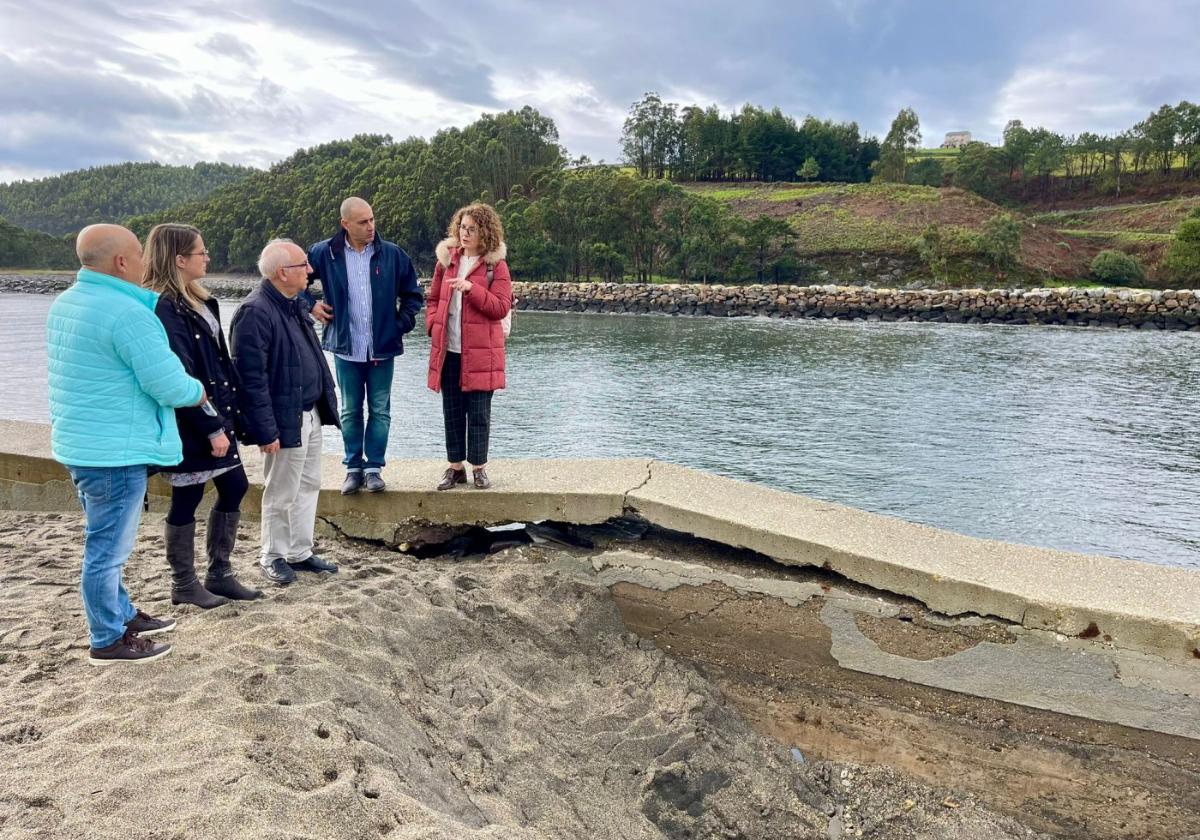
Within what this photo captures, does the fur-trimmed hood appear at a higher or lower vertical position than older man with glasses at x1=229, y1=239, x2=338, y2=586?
higher

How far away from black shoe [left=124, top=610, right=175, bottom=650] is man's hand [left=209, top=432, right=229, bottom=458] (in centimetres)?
75

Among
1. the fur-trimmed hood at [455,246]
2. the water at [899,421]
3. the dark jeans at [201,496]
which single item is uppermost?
the fur-trimmed hood at [455,246]

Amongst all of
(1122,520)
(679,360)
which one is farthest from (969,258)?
(1122,520)

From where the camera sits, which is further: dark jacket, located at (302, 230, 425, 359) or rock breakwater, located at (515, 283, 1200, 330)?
rock breakwater, located at (515, 283, 1200, 330)

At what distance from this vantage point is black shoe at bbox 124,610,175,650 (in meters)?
3.38

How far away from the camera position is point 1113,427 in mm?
15336

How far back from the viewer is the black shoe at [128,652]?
10.6ft

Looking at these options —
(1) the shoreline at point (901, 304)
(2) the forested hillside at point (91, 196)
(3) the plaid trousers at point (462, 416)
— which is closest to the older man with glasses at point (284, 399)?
(3) the plaid trousers at point (462, 416)

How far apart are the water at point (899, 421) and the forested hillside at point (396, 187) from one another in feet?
180

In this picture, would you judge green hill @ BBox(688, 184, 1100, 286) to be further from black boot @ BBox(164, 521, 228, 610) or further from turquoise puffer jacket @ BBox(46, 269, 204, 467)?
turquoise puffer jacket @ BBox(46, 269, 204, 467)

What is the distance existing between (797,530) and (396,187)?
9095 cm

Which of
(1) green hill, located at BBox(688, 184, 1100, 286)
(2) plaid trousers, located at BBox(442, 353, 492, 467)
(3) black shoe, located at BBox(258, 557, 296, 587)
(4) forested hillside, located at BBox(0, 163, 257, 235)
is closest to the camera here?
(3) black shoe, located at BBox(258, 557, 296, 587)

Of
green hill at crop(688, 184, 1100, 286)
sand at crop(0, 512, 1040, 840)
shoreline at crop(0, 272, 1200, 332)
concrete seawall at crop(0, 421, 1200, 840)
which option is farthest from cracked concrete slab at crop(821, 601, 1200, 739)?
green hill at crop(688, 184, 1100, 286)

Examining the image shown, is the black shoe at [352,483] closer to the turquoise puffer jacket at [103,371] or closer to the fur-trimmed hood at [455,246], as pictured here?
the fur-trimmed hood at [455,246]
